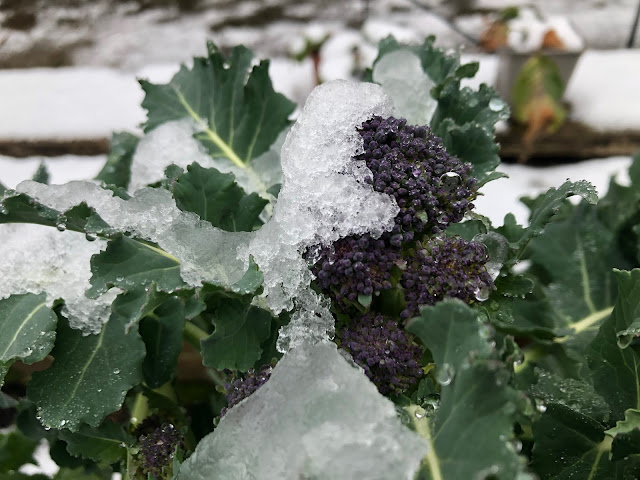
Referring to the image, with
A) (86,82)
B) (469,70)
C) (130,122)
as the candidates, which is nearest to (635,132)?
(469,70)

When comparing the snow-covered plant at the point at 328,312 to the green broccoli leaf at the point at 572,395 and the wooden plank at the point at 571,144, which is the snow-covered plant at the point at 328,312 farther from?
the wooden plank at the point at 571,144

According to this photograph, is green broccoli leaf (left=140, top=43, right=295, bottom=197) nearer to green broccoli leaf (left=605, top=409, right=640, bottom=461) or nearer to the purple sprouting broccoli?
the purple sprouting broccoli

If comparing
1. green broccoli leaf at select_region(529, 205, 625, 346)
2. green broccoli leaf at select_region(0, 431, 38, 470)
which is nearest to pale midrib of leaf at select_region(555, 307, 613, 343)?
green broccoli leaf at select_region(529, 205, 625, 346)

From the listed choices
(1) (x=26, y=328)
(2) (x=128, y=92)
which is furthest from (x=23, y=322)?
(2) (x=128, y=92)

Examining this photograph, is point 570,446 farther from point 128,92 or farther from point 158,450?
point 128,92

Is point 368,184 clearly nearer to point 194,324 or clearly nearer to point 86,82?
point 194,324

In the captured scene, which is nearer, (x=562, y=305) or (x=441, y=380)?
(x=441, y=380)
